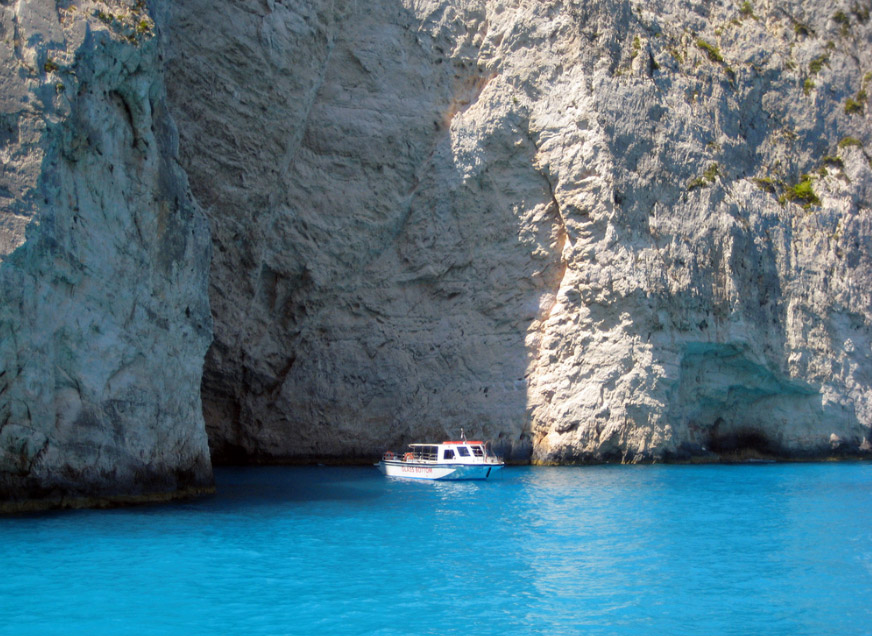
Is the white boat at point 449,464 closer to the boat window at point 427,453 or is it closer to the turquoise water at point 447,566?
the boat window at point 427,453

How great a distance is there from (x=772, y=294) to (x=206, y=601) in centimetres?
3205

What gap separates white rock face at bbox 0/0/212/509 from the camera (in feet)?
61.0

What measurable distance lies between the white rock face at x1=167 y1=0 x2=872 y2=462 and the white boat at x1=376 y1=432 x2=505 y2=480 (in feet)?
15.5

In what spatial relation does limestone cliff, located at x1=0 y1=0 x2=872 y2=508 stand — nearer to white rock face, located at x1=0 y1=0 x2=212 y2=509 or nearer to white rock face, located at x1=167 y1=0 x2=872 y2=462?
white rock face, located at x1=167 y1=0 x2=872 y2=462

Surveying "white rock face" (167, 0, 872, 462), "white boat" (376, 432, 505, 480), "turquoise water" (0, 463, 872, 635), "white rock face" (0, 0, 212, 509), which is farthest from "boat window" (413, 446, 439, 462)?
"white rock face" (0, 0, 212, 509)

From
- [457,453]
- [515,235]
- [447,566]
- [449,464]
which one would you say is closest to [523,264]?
[515,235]

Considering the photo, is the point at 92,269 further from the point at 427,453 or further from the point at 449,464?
the point at 427,453

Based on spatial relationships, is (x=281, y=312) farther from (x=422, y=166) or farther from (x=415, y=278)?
(x=422, y=166)

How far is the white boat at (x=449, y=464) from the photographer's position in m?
30.8

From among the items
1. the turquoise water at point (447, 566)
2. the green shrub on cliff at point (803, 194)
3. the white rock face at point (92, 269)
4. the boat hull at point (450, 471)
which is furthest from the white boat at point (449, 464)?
the green shrub on cliff at point (803, 194)

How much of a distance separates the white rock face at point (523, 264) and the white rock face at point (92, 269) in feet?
38.2

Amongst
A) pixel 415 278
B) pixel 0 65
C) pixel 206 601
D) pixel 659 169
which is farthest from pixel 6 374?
pixel 659 169

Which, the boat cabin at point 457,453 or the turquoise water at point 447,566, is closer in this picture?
the turquoise water at point 447,566

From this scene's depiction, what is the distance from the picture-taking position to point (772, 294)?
3853cm
